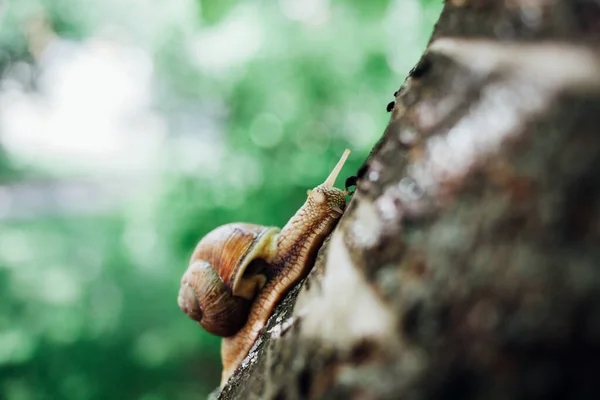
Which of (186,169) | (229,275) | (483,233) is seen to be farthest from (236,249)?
Answer: (186,169)

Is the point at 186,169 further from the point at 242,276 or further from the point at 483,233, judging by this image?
the point at 483,233

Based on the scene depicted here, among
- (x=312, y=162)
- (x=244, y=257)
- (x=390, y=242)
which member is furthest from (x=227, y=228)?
(x=312, y=162)

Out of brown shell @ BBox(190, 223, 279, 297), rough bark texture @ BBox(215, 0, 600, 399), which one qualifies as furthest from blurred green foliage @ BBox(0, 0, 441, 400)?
rough bark texture @ BBox(215, 0, 600, 399)

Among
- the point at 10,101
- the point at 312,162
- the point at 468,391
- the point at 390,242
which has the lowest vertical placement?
the point at 468,391

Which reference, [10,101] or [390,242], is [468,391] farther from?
[10,101]

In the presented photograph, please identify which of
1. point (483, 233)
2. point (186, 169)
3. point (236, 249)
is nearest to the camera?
point (483, 233)

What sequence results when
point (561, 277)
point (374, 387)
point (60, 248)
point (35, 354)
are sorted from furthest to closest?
point (60, 248), point (35, 354), point (374, 387), point (561, 277)

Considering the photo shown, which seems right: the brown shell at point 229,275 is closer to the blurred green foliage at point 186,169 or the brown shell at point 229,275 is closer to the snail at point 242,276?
the snail at point 242,276

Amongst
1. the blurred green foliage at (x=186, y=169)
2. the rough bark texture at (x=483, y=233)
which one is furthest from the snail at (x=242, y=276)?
the blurred green foliage at (x=186, y=169)
